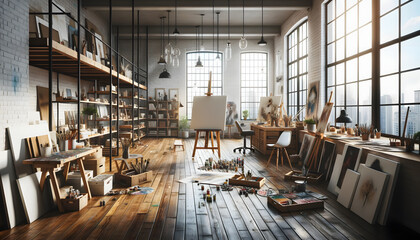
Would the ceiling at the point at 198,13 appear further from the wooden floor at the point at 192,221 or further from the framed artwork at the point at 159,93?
the wooden floor at the point at 192,221

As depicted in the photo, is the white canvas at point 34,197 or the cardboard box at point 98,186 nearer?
the white canvas at point 34,197

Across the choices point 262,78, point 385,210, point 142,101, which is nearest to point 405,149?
point 385,210

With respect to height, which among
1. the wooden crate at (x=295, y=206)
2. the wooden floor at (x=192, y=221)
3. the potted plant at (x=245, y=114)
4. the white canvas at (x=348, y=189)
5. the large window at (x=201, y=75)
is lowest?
the wooden floor at (x=192, y=221)

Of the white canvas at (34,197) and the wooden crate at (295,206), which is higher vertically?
the white canvas at (34,197)

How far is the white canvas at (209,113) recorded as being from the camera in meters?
7.16

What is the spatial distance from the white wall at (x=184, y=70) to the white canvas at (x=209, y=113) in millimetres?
5235

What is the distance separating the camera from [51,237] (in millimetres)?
2633

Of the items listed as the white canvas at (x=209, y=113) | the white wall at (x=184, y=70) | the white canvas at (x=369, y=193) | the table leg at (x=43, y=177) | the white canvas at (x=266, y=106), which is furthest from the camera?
the white wall at (x=184, y=70)

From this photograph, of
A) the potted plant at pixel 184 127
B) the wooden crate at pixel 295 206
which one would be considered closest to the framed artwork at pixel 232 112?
the potted plant at pixel 184 127

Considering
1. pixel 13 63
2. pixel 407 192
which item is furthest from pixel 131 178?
pixel 407 192

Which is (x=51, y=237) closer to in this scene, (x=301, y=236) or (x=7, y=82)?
(x=7, y=82)

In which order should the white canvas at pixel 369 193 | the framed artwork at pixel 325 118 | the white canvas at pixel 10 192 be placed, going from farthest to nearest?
1. the framed artwork at pixel 325 118
2. the white canvas at pixel 369 193
3. the white canvas at pixel 10 192

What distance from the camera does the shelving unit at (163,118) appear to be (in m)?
12.2

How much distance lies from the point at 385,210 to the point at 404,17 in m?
3.23
